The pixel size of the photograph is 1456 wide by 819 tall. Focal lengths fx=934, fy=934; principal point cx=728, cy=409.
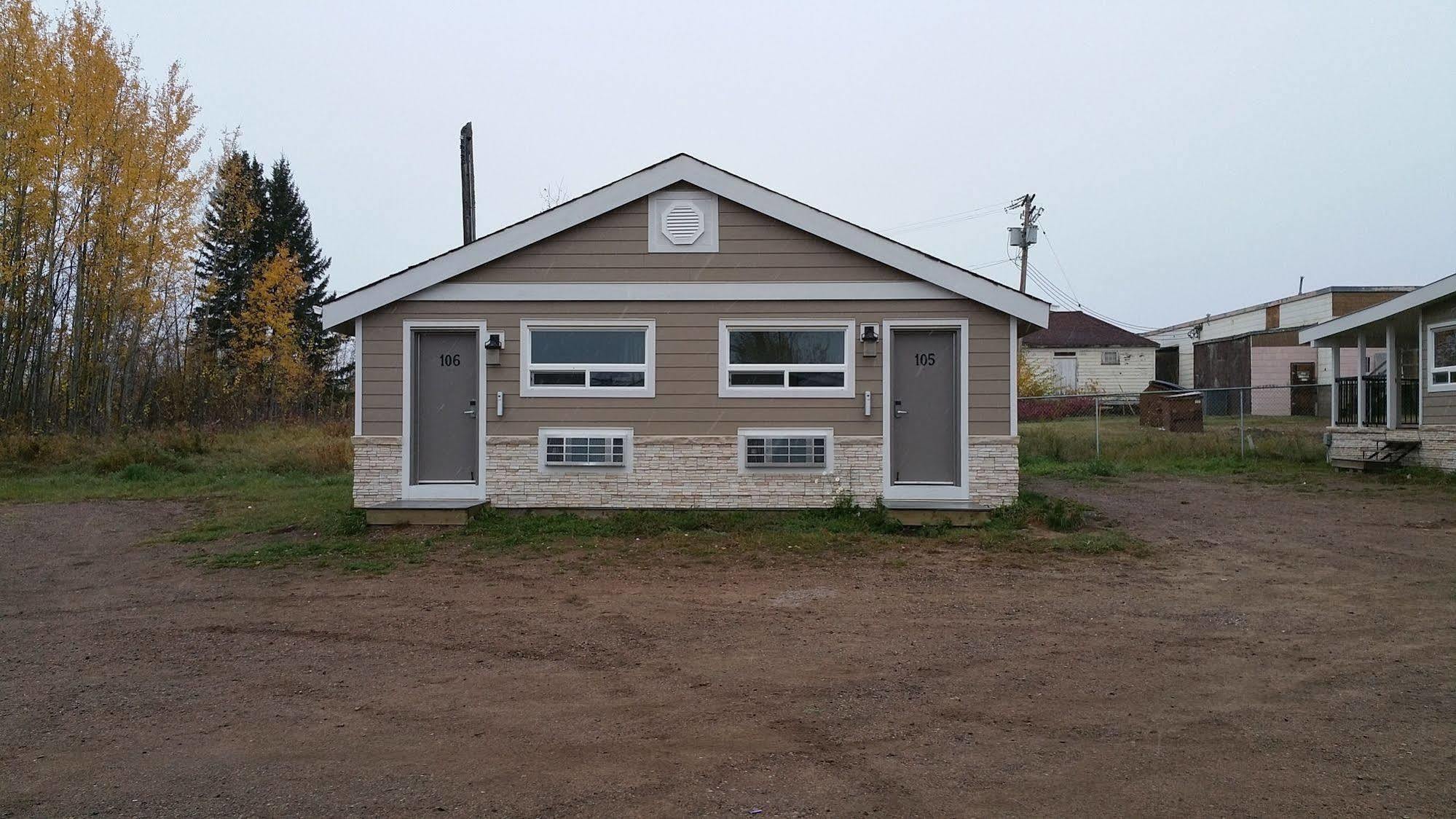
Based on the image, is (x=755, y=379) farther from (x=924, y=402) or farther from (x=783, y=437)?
(x=924, y=402)

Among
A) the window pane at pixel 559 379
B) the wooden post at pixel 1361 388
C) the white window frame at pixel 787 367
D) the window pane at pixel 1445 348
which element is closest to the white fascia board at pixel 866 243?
the white window frame at pixel 787 367

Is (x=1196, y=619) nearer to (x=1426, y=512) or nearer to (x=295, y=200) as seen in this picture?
(x=1426, y=512)

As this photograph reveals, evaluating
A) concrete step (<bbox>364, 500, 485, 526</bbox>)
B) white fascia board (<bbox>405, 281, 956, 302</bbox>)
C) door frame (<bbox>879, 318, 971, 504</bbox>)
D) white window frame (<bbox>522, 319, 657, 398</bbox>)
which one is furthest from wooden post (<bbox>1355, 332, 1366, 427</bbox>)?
concrete step (<bbox>364, 500, 485, 526</bbox>)

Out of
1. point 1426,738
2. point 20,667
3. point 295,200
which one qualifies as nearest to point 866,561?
point 1426,738

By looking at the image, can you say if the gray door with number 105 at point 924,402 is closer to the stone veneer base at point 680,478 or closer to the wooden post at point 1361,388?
the stone veneer base at point 680,478

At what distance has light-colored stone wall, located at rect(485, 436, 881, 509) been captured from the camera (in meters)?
11.0

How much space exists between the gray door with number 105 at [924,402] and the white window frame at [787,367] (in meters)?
0.56

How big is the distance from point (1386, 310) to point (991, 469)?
32.3ft

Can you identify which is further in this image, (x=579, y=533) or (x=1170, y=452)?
(x=1170, y=452)

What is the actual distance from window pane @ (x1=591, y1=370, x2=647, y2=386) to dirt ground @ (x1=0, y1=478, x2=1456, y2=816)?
112 inches

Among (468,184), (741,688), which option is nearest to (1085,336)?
(468,184)

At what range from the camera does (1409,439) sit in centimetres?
1555

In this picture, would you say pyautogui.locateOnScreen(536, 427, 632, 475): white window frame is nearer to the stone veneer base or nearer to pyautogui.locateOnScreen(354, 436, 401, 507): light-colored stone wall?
the stone veneer base

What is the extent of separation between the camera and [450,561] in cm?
892
